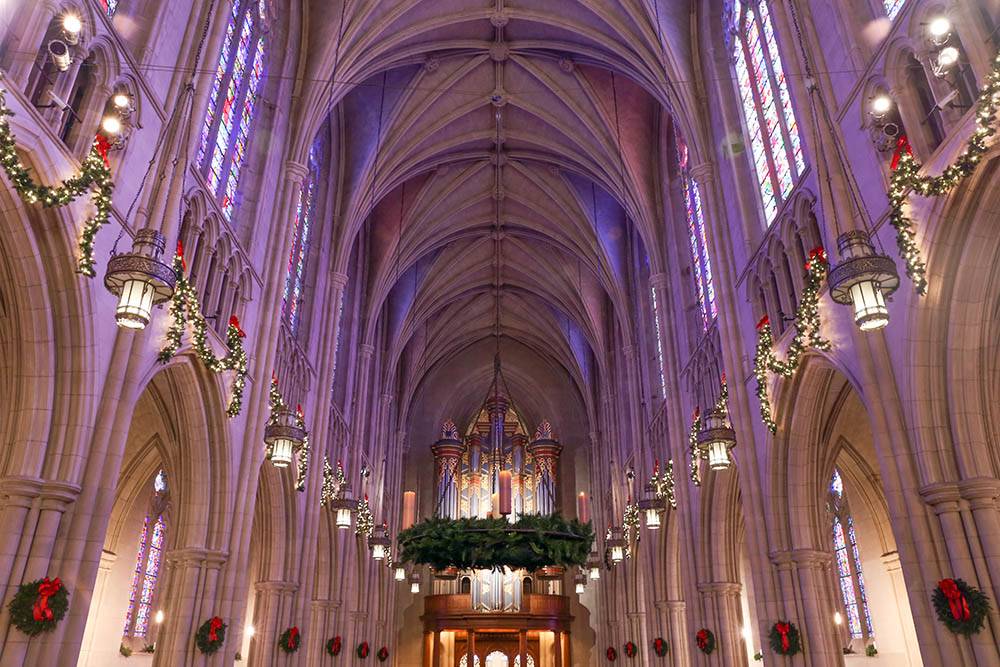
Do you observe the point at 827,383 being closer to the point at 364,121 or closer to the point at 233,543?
the point at 233,543

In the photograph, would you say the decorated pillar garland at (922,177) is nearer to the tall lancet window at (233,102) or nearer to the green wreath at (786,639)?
the green wreath at (786,639)

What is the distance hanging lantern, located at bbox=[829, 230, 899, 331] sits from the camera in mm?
7180

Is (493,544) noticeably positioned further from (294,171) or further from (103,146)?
(294,171)

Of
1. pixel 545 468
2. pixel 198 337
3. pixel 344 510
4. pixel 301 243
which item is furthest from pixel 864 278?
pixel 545 468

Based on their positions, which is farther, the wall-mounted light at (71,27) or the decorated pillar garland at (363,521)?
the decorated pillar garland at (363,521)

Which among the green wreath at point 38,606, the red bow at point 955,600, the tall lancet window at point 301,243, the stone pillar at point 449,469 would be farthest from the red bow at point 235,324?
the stone pillar at point 449,469

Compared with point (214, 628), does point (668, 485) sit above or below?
above

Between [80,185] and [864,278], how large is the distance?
8.21 m

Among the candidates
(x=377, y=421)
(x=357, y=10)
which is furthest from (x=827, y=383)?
(x=377, y=421)

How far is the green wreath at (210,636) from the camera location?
11945 mm

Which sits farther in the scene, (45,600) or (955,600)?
(45,600)

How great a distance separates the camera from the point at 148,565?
21766 mm

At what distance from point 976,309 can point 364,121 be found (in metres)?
17.7

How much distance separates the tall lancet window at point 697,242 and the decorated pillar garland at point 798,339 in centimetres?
435
